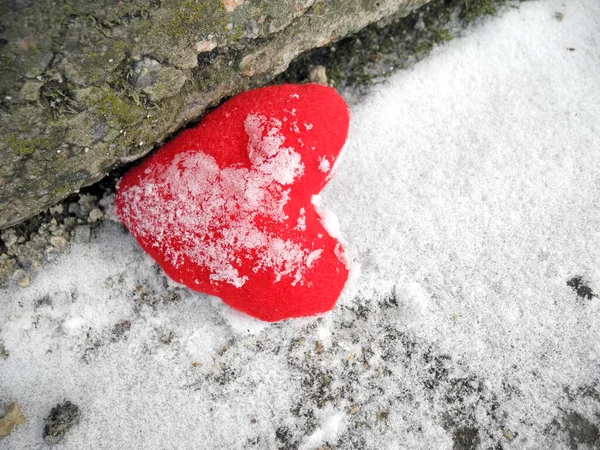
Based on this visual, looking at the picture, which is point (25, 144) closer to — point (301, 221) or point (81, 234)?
point (81, 234)

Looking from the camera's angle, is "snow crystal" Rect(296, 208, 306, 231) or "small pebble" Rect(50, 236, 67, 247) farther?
"small pebble" Rect(50, 236, 67, 247)

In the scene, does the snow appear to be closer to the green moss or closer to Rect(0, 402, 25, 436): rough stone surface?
Rect(0, 402, 25, 436): rough stone surface

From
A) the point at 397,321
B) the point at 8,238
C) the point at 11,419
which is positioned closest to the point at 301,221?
the point at 397,321

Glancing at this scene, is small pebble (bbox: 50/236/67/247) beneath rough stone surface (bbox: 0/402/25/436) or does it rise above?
above

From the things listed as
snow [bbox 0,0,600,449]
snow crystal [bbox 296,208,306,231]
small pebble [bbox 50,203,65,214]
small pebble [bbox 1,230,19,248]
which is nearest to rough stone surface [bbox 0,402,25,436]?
snow [bbox 0,0,600,449]

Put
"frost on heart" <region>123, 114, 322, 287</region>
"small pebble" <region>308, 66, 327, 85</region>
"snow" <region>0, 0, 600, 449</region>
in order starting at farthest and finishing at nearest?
"small pebble" <region>308, 66, 327, 85</region>
"snow" <region>0, 0, 600, 449</region>
"frost on heart" <region>123, 114, 322, 287</region>

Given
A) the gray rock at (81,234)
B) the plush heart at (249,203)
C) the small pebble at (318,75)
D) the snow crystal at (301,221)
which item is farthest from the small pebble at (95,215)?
the small pebble at (318,75)

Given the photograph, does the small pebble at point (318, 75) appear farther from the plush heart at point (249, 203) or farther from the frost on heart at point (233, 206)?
the frost on heart at point (233, 206)

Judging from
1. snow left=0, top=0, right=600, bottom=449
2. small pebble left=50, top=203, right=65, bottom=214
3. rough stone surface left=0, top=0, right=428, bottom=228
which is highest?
rough stone surface left=0, top=0, right=428, bottom=228
